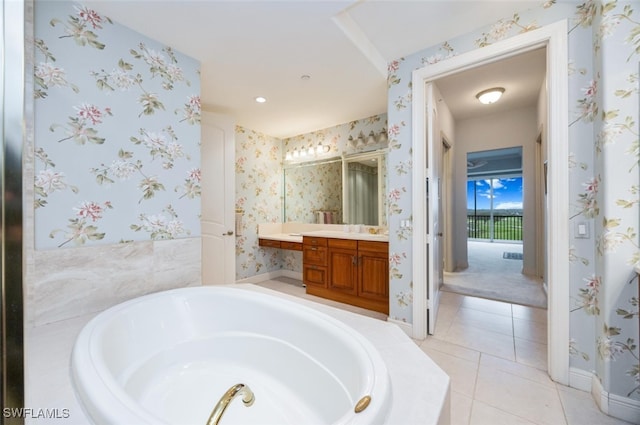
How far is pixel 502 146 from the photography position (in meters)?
4.03

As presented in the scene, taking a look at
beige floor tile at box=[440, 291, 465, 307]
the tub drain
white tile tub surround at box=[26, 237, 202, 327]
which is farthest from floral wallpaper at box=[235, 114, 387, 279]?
the tub drain

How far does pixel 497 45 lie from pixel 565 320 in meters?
1.87

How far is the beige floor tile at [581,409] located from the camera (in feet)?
4.16

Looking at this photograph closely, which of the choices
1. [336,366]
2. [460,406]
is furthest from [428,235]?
[336,366]

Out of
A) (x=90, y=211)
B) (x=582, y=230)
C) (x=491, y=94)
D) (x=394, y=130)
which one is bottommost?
(x=582, y=230)

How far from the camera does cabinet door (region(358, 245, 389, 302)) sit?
8.34ft

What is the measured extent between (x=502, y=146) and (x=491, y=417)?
13.2ft

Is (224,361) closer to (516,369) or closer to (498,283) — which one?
(516,369)

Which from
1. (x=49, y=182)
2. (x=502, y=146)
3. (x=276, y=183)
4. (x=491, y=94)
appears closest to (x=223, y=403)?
(x=49, y=182)

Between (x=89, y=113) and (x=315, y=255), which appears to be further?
(x=315, y=255)

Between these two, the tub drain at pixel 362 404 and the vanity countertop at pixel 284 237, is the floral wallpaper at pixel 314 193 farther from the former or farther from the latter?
the tub drain at pixel 362 404

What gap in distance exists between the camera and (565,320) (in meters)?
1.53

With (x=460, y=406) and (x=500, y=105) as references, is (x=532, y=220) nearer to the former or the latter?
(x=500, y=105)

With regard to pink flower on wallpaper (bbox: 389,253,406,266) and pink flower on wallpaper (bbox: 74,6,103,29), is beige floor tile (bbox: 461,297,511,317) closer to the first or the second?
pink flower on wallpaper (bbox: 389,253,406,266)
